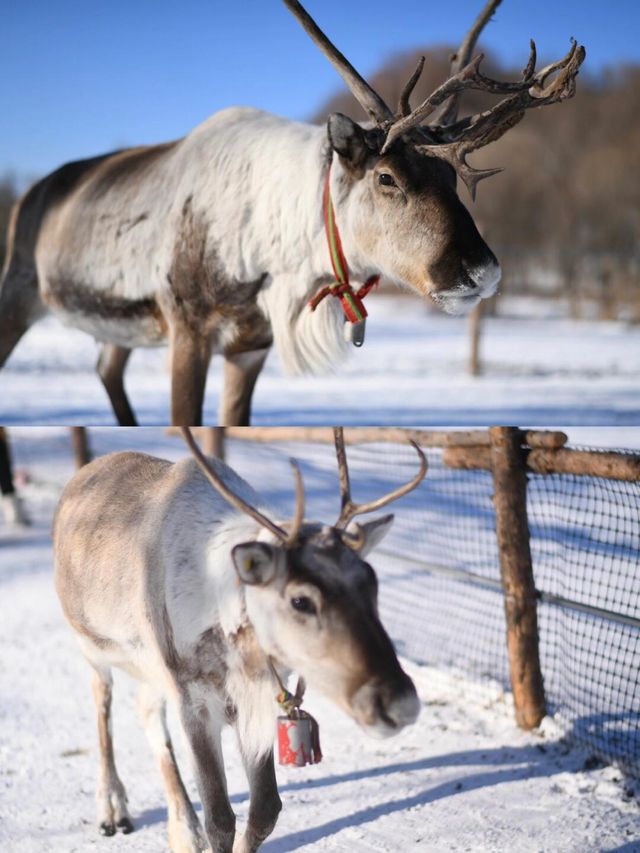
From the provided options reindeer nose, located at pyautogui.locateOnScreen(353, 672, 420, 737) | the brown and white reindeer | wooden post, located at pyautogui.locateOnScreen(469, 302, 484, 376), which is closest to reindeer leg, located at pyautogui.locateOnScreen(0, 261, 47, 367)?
the brown and white reindeer

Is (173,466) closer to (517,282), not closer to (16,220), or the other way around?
(16,220)

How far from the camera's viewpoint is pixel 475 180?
1300 mm

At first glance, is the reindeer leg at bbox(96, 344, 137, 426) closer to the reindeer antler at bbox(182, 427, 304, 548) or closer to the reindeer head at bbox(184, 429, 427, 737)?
the reindeer antler at bbox(182, 427, 304, 548)

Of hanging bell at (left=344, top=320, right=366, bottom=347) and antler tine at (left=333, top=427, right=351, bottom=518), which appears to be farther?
hanging bell at (left=344, top=320, right=366, bottom=347)

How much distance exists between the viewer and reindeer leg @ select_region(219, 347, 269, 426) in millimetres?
1967

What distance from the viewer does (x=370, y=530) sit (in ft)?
3.13

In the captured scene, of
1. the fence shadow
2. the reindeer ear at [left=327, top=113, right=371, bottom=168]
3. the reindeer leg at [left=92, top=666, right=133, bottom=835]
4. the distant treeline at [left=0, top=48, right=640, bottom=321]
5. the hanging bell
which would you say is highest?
the distant treeline at [left=0, top=48, right=640, bottom=321]

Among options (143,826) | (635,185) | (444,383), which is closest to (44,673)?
(143,826)

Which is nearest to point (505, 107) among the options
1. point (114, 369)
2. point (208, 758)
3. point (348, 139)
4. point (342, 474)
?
point (348, 139)

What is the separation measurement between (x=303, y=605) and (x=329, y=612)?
29 mm

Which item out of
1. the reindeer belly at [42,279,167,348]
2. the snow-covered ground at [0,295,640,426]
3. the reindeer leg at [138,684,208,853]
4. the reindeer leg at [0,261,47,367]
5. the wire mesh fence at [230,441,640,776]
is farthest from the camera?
the snow-covered ground at [0,295,640,426]

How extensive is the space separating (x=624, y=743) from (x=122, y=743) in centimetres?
93

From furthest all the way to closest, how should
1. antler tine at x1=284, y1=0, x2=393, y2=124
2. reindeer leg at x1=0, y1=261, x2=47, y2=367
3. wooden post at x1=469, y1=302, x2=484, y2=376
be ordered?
wooden post at x1=469, y1=302, x2=484, y2=376
reindeer leg at x1=0, y1=261, x2=47, y2=367
antler tine at x1=284, y1=0, x2=393, y2=124

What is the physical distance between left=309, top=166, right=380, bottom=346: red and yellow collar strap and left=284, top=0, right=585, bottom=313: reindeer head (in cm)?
4
